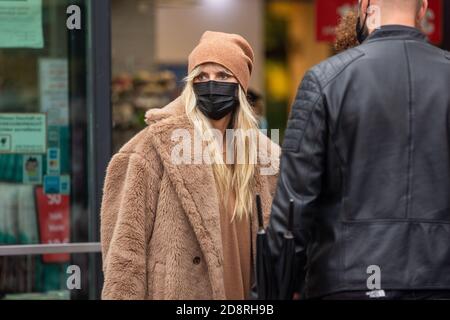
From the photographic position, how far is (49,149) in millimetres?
5613

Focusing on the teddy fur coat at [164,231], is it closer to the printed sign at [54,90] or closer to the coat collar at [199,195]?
the coat collar at [199,195]

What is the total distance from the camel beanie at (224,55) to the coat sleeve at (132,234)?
0.49m

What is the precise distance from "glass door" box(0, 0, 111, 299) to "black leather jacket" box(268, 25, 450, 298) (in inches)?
98.8

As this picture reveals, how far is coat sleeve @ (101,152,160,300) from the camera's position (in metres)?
3.79

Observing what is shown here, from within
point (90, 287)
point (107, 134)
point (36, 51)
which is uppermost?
point (36, 51)

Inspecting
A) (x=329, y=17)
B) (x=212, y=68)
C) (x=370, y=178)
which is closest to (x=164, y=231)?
(x=212, y=68)

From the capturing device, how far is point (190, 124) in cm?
402

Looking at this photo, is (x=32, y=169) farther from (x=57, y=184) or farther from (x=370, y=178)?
(x=370, y=178)

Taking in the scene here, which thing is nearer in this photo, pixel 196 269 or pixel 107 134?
pixel 196 269

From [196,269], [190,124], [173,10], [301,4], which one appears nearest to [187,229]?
[196,269]

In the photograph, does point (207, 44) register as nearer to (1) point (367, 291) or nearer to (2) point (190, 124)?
(2) point (190, 124)

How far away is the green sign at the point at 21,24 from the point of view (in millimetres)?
5488

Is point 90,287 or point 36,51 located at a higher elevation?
point 36,51
